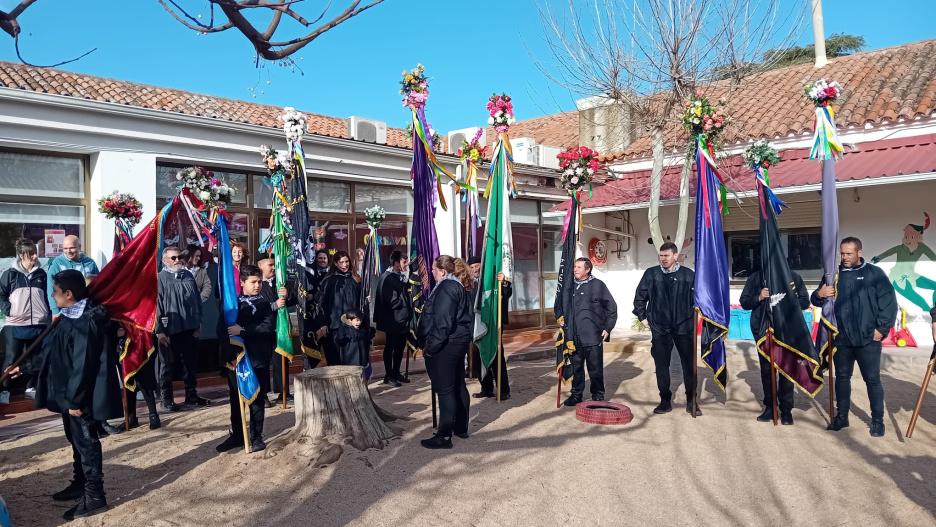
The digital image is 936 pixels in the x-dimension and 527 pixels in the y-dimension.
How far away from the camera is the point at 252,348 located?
591cm

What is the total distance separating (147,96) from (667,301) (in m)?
11.4

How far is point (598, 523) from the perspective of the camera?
4.23 m

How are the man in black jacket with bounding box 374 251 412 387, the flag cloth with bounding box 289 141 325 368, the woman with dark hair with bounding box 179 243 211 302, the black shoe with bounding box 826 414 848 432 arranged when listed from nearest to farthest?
1. the black shoe with bounding box 826 414 848 432
2. the flag cloth with bounding box 289 141 325 368
3. the woman with dark hair with bounding box 179 243 211 302
4. the man in black jacket with bounding box 374 251 412 387

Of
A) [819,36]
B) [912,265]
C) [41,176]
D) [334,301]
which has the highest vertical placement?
[819,36]

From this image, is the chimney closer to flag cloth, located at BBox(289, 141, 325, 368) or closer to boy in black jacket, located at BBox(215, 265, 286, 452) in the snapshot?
flag cloth, located at BBox(289, 141, 325, 368)

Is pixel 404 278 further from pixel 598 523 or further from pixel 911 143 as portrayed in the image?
pixel 911 143

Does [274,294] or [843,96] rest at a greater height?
[843,96]

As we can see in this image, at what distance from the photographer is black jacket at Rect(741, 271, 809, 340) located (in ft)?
22.6

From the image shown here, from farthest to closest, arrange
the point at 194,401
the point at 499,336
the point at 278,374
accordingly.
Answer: the point at 278,374 < the point at 194,401 < the point at 499,336

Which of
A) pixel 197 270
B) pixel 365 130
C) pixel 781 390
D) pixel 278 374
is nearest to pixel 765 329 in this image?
pixel 781 390

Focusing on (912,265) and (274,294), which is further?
(912,265)

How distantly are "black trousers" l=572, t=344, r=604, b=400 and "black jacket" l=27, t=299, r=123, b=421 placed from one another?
4837 millimetres

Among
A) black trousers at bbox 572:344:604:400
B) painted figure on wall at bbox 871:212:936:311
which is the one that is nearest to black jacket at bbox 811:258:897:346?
black trousers at bbox 572:344:604:400

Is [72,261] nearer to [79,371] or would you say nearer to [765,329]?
[79,371]
